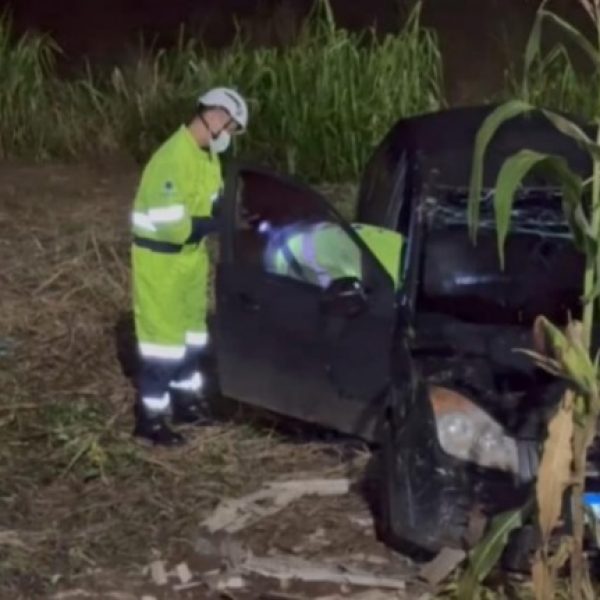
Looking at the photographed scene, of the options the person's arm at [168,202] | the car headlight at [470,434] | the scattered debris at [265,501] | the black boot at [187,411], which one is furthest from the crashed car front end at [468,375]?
the black boot at [187,411]

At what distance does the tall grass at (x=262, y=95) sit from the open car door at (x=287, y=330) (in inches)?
210

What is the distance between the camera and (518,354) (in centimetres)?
802

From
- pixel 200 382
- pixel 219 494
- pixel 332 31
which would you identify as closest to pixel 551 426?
pixel 219 494

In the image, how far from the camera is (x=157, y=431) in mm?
9516

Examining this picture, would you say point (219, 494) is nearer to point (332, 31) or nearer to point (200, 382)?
point (200, 382)

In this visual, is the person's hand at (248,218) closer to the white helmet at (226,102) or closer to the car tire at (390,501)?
the white helmet at (226,102)

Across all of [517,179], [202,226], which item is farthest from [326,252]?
[517,179]

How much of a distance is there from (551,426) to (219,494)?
274 centimetres

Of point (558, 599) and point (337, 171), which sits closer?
point (558, 599)

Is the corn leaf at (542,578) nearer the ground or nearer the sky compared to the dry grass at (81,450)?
nearer the sky

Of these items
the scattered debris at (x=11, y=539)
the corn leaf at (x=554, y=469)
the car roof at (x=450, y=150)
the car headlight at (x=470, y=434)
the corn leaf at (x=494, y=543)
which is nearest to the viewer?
the corn leaf at (x=554, y=469)

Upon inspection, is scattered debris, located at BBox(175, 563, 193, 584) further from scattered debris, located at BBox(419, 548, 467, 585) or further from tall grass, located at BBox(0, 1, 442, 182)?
tall grass, located at BBox(0, 1, 442, 182)

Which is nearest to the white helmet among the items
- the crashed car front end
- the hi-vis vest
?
the hi-vis vest

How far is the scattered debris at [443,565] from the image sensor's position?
7.76 meters
